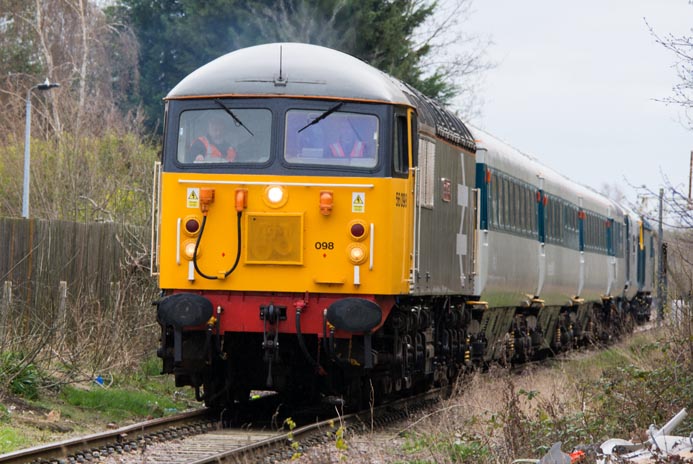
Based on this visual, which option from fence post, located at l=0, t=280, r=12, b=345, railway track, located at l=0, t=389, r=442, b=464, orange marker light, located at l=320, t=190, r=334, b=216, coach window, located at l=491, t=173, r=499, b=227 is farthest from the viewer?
coach window, located at l=491, t=173, r=499, b=227

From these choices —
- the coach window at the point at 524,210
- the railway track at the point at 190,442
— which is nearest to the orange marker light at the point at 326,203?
the railway track at the point at 190,442

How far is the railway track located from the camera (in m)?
10.4

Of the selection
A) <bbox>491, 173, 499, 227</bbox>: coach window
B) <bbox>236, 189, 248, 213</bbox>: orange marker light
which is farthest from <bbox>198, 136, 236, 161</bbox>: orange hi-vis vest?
<bbox>491, 173, 499, 227</bbox>: coach window

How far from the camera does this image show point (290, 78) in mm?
12938

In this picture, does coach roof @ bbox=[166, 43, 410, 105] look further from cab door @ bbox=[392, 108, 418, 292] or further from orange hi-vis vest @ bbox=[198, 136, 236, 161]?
orange hi-vis vest @ bbox=[198, 136, 236, 161]

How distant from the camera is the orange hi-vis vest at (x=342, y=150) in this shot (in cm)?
1279

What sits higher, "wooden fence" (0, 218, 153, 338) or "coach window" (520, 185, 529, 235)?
"coach window" (520, 185, 529, 235)

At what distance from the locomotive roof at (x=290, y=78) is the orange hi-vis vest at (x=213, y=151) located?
0.44 metres

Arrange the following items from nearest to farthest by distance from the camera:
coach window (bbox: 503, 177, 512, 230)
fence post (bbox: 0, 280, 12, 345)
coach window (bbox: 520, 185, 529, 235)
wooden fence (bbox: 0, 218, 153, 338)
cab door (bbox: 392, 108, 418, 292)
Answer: cab door (bbox: 392, 108, 418, 292) < fence post (bbox: 0, 280, 12, 345) < wooden fence (bbox: 0, 218, 153, 338) < coach window (bbox: 503, 177, 512, 230) < coach window (bbox: 520, 185, 529, 235)

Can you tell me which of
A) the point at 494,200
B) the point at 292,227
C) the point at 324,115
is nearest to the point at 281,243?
the point at 292,227

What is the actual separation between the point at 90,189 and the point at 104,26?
18102mm

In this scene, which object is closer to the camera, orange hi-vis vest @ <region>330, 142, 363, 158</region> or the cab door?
orange hi-vis vest @ <region>330, 142, 363, 158</region>

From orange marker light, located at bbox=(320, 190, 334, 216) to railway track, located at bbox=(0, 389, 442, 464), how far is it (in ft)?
6.27

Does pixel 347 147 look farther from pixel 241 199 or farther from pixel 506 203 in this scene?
pixel 506 203
